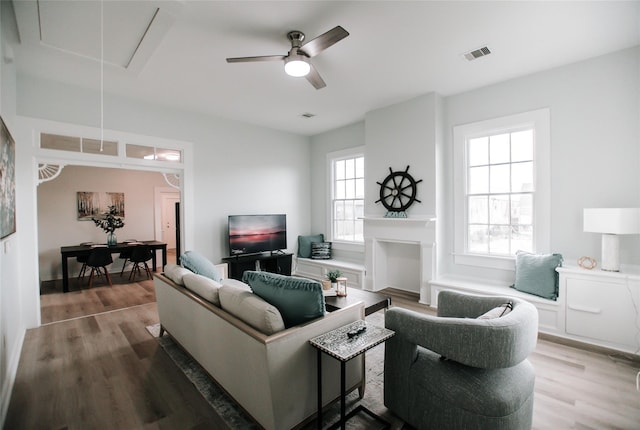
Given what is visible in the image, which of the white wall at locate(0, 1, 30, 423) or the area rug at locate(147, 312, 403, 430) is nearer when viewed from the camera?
the area rug at locate(147, 312, 403, 430)

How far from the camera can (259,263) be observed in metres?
5.38

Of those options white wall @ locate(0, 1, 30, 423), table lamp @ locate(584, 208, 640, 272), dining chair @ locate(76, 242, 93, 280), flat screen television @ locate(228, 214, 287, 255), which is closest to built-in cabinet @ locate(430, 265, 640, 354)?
table lamp @ locate(584, 208, 640, 272)

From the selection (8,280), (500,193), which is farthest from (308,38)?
(8,280)

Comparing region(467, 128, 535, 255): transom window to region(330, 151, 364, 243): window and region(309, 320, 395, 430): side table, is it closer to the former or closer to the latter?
region(330, 151, 364, 243): window

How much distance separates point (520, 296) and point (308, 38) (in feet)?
11.3

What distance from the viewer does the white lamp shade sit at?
2635 millimetres

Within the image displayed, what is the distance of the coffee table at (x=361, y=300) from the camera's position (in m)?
2.79

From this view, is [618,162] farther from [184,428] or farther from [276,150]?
[276,150]

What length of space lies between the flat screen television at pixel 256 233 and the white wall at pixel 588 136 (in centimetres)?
391

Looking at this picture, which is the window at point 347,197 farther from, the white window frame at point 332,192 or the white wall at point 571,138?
the white wall at point 571,138

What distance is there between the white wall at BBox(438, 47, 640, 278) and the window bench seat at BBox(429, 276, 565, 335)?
1.93 feet

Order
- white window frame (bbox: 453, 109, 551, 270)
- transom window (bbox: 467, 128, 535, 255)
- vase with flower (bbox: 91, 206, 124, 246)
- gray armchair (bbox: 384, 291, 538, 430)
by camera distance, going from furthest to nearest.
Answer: vase with flower (bbox: 91, 206, 124, 246) → transom window (bbox: 467, 128, 535, 255) → white window frame (bbox: 453, 109, 551, 270) → gray armchair (bbox: 384, 291, 538, 430)

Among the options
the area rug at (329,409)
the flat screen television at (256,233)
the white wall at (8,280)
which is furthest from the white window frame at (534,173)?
the white wall at (8,280)

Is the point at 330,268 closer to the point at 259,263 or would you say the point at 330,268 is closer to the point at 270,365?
the point at 259,263
